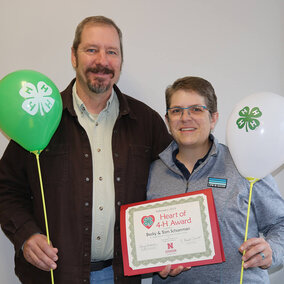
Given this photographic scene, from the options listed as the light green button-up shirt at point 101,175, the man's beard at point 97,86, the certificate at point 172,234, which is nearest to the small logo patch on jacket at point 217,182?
the certificate at point 172,234

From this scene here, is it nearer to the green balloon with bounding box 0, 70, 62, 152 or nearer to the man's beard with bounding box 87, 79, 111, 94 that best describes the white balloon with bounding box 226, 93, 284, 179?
the man's beard with bounding box 87, 79, 111, 94

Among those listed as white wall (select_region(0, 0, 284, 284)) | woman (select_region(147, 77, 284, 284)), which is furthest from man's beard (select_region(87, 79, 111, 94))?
white wall (select_region(0, 0, 284, 284))

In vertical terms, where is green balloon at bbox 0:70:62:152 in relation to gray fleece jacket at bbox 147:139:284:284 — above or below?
above

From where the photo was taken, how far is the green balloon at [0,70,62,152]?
155 cm

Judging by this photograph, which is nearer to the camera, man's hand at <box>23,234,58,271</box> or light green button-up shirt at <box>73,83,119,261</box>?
man's hand at <box>23,234,58,271</box>

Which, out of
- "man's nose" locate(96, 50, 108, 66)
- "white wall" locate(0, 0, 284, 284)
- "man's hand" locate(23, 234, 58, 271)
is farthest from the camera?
"white wall" locate(0, 0, 284, 284)

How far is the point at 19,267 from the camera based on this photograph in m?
1.87

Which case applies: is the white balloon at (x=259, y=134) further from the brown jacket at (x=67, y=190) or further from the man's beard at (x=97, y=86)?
the man's beard at (x=97, y=86)

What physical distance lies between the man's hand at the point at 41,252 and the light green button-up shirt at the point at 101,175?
0.22m

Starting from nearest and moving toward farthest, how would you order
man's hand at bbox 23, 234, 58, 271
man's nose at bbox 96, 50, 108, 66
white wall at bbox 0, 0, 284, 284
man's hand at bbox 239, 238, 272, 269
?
man's hand at bbox 239, 238, 272, 269 < man's hand at bbox 23, 234, 58, 271 < man's nose at bbox 96, 50, 108, 66 < white wall at bbox 0, 0, 284, 284

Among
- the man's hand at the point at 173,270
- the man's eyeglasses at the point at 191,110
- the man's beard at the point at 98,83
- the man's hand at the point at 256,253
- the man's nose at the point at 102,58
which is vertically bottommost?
the man's hand at the point at 173,270

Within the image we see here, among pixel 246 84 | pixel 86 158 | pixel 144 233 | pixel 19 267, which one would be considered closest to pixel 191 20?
pixel 246 84

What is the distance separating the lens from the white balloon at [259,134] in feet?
4.94

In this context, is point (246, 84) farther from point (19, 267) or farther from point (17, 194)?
point (19, 267)
